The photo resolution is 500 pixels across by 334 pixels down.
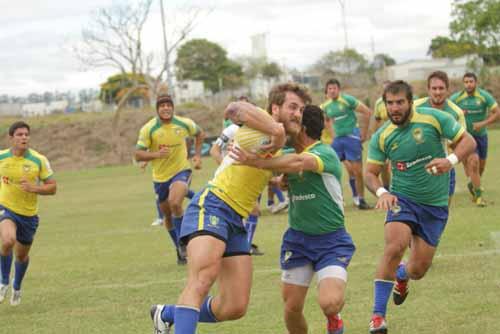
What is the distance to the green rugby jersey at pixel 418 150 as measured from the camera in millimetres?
7645

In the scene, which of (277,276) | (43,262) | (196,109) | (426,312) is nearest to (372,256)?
(277,276)

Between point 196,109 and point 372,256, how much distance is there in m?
48.8

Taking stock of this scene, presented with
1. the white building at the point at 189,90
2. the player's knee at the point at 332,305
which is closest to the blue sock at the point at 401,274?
the player's knee at the point at 332,305

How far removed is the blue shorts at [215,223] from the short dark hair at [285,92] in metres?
0.84

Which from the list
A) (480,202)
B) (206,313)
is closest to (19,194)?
(206,313)

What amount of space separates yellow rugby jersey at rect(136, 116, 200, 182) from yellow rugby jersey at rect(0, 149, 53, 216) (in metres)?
2.54

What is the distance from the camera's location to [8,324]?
9047 millimetres

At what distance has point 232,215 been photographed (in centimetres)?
658

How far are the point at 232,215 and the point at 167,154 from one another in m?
6.09

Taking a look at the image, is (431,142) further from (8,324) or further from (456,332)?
(8,324)

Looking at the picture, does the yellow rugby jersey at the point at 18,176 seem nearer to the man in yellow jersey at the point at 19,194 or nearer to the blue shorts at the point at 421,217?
the man in yellow jersey at the point at 19,194

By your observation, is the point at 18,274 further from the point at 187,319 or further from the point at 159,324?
the point at 187,319

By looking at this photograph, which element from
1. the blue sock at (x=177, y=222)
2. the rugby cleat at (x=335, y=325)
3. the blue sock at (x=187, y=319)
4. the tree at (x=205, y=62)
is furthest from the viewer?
the tree at (x=205, y=62)

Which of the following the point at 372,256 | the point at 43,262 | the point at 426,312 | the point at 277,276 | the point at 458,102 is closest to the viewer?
the point at 426,312
